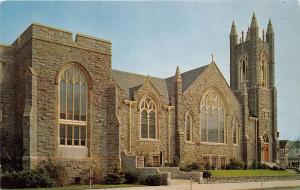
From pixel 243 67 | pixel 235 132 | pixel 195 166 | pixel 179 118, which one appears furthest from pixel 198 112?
pixel 243 67

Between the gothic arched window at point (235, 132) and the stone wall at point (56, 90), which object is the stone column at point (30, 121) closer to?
the stone wall at point (56, 90)

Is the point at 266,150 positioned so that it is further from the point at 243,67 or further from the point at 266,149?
the point at 243,67

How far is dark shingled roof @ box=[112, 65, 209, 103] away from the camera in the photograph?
40.3 metres

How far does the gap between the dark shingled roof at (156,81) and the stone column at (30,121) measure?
12106mm

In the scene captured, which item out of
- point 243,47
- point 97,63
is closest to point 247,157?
point 243,47

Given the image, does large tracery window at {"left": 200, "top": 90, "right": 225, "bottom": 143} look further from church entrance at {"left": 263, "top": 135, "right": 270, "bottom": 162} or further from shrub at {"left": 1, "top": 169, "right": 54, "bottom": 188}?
shrub at {"left": 1, "top": 169, "right": 54, "bottom": 188}

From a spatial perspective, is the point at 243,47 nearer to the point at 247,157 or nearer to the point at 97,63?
the point at 247,157

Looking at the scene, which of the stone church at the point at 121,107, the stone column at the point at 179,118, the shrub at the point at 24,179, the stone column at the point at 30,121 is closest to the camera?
the shrub at the point at 24,179

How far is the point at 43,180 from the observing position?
2614cm

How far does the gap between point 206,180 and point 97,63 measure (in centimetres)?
1245

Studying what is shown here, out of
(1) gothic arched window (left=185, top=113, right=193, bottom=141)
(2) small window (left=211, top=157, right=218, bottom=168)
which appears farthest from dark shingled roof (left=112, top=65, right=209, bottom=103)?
(2) small window (left=211, top=157, right=218, bottom=168)

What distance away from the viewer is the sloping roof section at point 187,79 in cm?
4443

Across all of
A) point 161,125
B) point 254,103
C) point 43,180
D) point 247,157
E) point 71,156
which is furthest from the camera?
point 254,103

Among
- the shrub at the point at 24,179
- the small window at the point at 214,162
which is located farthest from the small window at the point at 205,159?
the shrub at the point at 24,179
